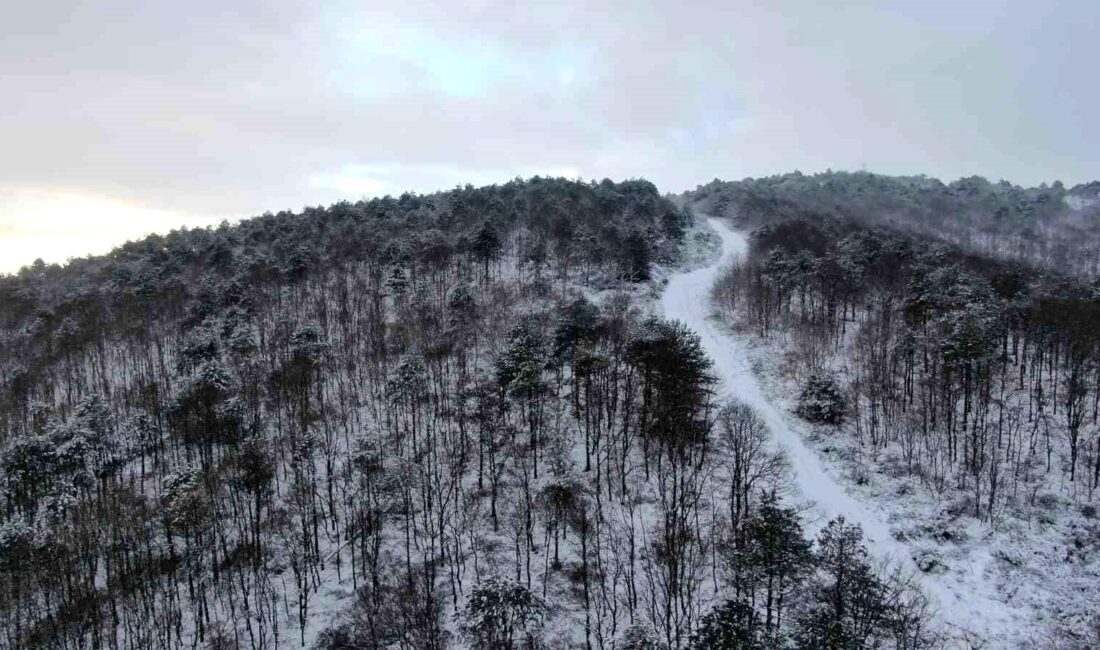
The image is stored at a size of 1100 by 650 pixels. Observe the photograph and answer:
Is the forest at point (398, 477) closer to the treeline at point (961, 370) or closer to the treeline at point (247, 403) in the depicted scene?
the treeline at point (247, 403)

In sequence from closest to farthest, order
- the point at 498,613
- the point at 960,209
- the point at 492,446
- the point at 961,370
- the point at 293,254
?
the point at 498,613
the point at 492,446
the point at 961,370
the point at 293,254
the point at 960,209

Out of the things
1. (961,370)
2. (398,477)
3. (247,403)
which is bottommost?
(398,477)

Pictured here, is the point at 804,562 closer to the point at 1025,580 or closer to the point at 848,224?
the point at 1025,580

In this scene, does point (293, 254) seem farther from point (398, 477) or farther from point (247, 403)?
point (398, 477)

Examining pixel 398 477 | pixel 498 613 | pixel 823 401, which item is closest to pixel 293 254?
pixel 398 477

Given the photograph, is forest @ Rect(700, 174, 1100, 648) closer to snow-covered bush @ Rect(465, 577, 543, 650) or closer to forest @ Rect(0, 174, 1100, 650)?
forest @ Rect(0, 174, 1100, 650)

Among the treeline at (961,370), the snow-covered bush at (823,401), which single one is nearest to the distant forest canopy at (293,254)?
the treeline at (961,370)

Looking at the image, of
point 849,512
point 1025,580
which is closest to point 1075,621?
point 1025,580
